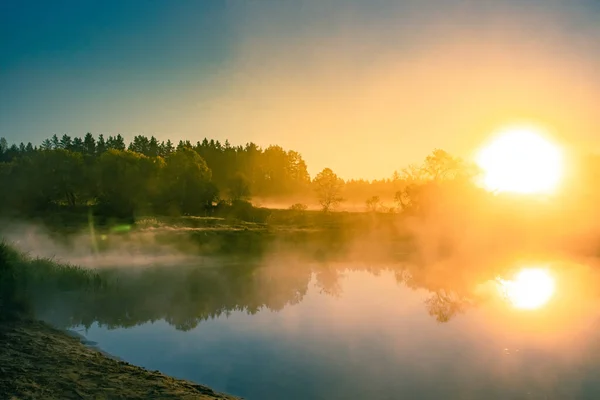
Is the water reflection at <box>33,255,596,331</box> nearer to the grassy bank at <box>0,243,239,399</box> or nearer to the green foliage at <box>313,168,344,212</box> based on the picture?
the grassy bank at <box>0,243,239,399</box>

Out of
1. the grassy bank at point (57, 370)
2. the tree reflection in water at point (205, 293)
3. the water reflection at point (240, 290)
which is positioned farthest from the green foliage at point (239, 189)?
the grassy bank at point (57, 370)

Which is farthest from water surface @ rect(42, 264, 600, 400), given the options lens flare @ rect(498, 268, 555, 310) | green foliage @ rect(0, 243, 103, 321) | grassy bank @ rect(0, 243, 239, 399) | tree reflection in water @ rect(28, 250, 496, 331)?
grassy bank @ rect(0, 243, 239, 399)

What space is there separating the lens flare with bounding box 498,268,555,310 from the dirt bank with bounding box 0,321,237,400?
Result: 19384 millimetres

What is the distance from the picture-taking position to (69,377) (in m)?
10.4

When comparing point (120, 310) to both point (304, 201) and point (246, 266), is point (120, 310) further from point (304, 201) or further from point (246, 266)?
point (304, 201)

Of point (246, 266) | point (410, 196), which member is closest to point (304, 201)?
point (410, 196)

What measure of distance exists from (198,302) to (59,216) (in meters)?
52.7

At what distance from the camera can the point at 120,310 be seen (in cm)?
2317

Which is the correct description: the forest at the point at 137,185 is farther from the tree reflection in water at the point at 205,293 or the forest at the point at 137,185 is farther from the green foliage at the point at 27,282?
the green foliage at the point at 27,282

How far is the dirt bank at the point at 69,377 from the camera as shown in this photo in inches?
374

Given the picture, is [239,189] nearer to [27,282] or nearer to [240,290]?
[240,290]

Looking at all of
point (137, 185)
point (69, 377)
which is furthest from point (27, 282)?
point (137, 185)

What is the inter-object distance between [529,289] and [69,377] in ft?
90.8

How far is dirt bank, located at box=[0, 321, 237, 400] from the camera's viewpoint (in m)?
9.51
